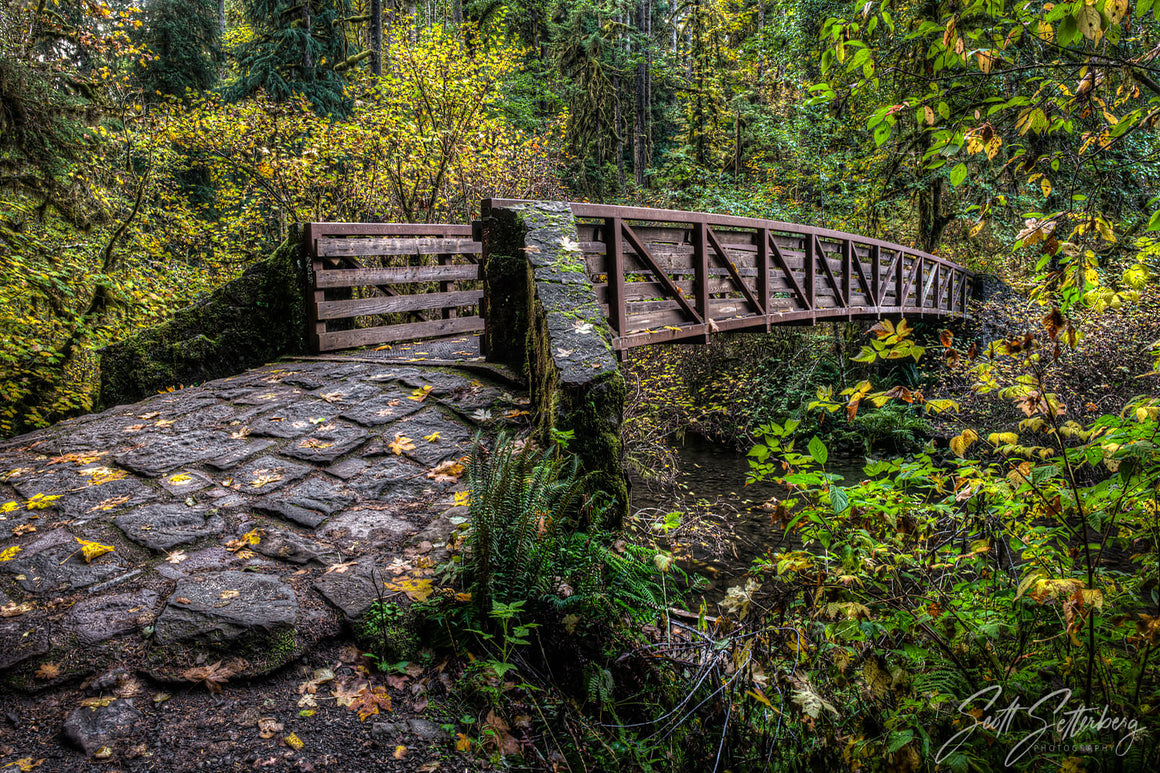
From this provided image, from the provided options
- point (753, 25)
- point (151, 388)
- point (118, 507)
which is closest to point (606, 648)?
point (118, 507)

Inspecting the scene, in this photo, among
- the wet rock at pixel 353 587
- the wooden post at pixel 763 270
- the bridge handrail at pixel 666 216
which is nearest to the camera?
the wet rock at pixel 353 587

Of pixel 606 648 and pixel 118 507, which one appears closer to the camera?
pixel 606 648

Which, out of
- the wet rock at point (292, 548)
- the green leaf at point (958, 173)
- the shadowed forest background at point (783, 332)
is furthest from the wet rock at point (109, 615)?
the green leaf at point (958, 173)

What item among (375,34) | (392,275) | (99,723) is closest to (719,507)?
(392,275)

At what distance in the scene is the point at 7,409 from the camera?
6.73m

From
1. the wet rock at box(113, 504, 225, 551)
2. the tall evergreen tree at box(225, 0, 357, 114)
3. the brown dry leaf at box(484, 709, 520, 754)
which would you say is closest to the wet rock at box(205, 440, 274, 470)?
the wet rock at box(113, 504, 225, 551)

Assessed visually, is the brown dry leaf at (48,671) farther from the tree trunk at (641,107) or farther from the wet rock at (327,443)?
the tree trunk at (641,107)

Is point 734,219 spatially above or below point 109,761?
above

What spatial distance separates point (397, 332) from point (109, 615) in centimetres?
531

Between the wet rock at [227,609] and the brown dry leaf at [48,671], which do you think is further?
the wet rock at [227,609]

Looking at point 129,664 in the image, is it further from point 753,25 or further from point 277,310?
point 753,25

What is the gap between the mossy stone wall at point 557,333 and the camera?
3480 mm

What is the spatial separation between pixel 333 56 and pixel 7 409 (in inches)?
570

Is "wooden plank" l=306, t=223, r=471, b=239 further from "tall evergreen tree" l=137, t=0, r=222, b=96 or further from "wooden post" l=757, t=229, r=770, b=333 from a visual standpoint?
"tall evergreen tree" l=137, t=0, r=222, b=96
